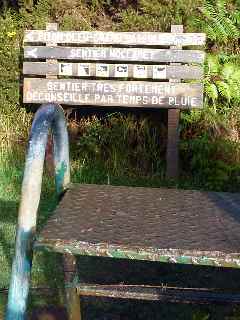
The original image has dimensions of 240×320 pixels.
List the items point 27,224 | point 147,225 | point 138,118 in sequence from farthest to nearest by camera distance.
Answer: point 138,118
point 147,225
point 27,224

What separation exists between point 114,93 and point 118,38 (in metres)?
0.52

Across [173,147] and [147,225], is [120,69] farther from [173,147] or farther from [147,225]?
[147,225]

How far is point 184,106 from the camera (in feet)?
20.3

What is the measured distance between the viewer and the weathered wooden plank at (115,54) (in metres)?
6.20

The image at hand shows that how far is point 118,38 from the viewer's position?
6.30m

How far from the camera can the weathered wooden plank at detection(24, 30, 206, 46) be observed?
6176mm

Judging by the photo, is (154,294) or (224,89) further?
(224,89)

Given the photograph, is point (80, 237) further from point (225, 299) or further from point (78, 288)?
point (225, 299)

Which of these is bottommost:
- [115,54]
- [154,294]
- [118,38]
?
[154,294]

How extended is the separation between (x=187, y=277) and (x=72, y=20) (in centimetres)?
386

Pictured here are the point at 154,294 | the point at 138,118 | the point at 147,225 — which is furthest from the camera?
the point at 138,118

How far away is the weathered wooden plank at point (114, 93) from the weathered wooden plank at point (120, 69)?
0.29 ft

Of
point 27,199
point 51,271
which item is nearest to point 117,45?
point 51,271

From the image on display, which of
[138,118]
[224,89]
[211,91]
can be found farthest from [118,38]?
[224,89]
